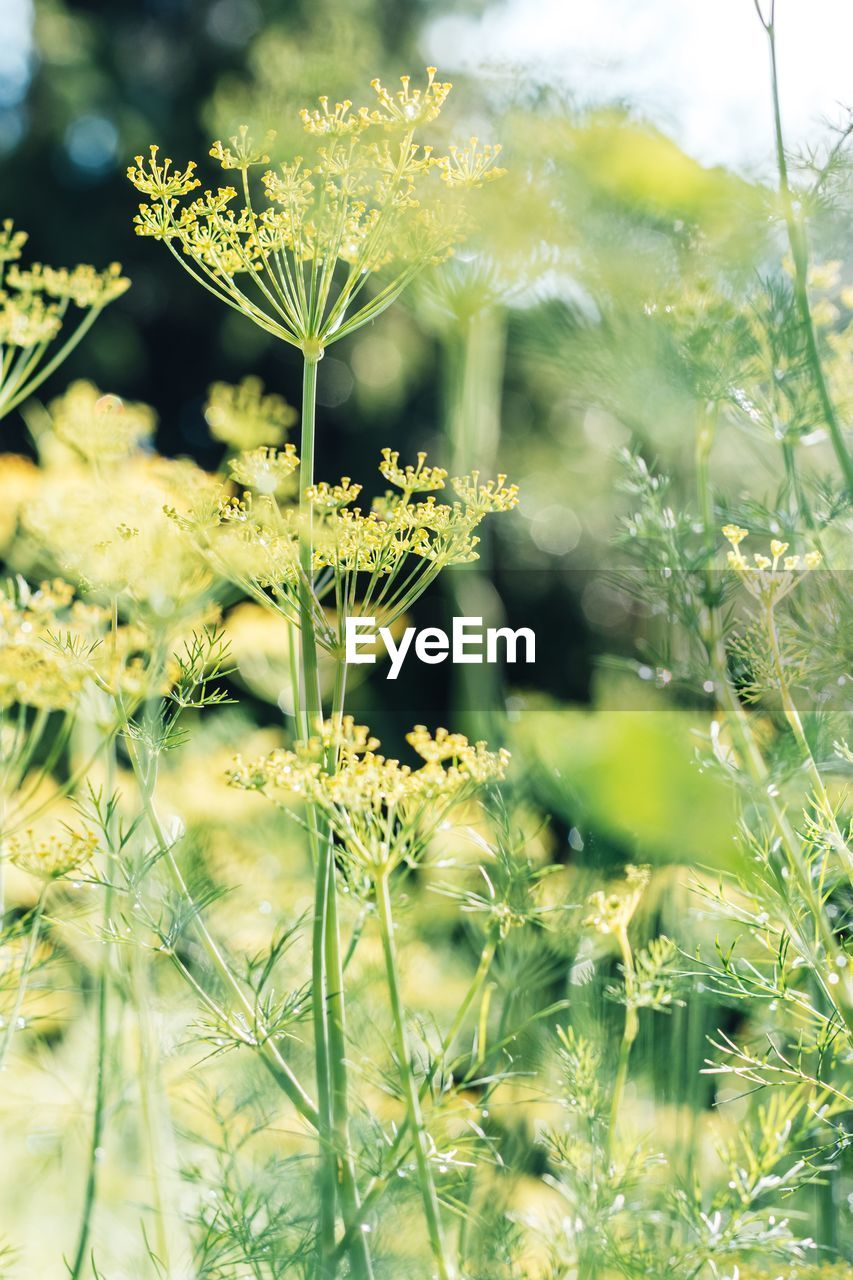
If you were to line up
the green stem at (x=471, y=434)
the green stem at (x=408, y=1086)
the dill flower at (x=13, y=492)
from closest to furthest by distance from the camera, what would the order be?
the green stem at (x=408, y=1086) → the green stem at (x=471, y=434) → the dill flower at (x=13, y=492)

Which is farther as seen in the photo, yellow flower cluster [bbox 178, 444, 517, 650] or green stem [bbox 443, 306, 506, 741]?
green stem [bbox 443, 306, 506, 741]

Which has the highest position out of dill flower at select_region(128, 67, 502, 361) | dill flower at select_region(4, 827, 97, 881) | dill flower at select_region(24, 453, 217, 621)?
dill flower at select_region(128, 67, 502, 361)

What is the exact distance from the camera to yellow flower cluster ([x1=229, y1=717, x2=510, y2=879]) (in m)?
0.36

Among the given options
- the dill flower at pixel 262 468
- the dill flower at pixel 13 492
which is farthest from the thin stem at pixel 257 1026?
the dill flower at pixel 13 492

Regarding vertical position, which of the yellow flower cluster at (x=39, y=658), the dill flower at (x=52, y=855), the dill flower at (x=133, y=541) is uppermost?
the dill flower at (x=133, y=541)

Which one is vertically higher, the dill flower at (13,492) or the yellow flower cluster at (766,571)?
the dill flower at (13,492)

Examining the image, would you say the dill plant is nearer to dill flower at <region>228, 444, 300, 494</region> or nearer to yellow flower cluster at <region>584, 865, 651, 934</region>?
dill flower at <region>228, 444, 300, 494</region>

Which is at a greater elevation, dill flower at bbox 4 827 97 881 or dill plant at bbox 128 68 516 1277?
dill plant at bbox 128 68 516 1277

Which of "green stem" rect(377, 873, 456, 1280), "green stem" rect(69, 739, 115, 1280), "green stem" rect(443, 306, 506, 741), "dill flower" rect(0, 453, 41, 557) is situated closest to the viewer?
"green stem" rect(377, 873, 456, 1280)

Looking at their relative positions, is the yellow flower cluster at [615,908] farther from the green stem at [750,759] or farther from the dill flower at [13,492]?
the dill flower at [13,492]

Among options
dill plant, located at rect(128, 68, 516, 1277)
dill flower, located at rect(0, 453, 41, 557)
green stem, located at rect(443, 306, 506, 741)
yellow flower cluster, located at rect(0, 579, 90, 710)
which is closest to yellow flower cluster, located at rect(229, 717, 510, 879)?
dill plant, located at rect(128, 68, 516, 1277)

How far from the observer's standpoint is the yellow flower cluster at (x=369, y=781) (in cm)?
36

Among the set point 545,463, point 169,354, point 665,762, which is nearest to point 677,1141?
point 665,762

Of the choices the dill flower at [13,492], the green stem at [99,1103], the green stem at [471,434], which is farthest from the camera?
the dill flower at [13,492]
